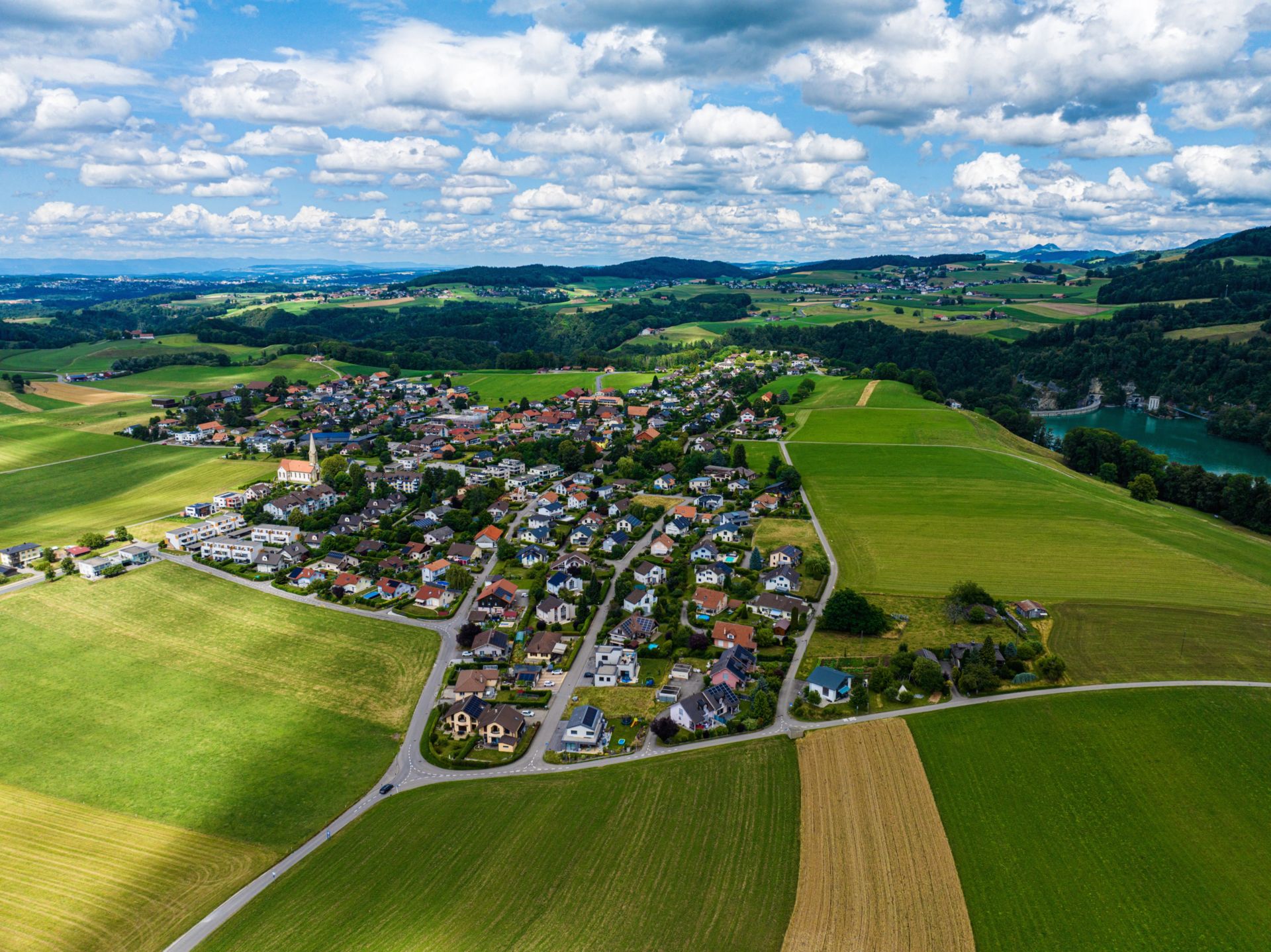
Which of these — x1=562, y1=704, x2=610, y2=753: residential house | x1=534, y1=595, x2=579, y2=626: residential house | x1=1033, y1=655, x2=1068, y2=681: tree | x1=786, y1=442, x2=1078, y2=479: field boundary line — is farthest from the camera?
x1=786, y1=442, x2=1078, y2=479: field boundary line

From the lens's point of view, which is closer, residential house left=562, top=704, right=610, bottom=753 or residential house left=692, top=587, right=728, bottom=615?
residential house left=562, top=704, right=610, bottom=753

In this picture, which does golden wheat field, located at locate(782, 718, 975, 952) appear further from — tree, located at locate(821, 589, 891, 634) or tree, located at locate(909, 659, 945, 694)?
tree, located at locate(821, 589, 891, 634)

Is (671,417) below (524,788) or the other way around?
the other way around

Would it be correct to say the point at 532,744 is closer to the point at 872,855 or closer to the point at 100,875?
the point at 872,855

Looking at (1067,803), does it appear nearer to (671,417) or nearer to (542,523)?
(542,523)

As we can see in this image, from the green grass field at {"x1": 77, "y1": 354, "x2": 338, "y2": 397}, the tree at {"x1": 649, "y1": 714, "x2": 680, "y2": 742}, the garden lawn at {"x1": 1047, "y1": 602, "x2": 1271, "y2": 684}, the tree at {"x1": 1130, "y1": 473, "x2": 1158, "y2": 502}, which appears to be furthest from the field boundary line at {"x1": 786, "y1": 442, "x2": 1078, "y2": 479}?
the green grass field at {"x1": 77, "y1": 354, "x2": 338, "y2": 397}

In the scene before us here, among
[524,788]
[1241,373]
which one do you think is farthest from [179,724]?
[1241,373]

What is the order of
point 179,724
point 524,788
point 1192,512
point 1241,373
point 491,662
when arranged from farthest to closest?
point 1241,373
point 1192,512
point 491,662
point 179,724
point 524,788

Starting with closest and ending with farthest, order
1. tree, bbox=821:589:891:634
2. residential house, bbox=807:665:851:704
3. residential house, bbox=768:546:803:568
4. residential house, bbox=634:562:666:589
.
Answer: residential house, bbox=807:665:851:704
tree, bbox=821:589:891:634
residential house, bbox=634:562:666:589
residential house, bbox=768:546:803:568

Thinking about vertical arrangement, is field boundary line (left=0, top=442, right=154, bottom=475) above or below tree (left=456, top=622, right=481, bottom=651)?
above
